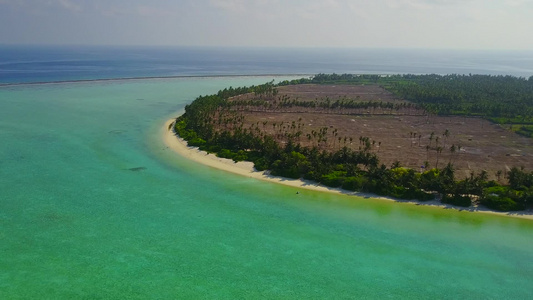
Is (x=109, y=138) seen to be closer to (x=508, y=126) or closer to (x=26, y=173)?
(x=26, y=173)

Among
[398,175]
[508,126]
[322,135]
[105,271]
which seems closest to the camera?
[105,271]

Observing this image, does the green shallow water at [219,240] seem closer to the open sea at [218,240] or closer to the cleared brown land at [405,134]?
the open sea at [218,240]

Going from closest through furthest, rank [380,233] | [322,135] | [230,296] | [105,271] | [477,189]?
[230,296]
[105,271]
[380,233]
[477,189]
[322,135]

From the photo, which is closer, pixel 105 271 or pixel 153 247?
pixel 105 271

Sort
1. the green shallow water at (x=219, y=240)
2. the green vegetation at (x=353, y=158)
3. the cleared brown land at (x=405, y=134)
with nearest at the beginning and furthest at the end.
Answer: the green shallow water at (x=219, y=240), the green vegetation at (x=353, y=158), the cleared brown land at (x=405, y=134)

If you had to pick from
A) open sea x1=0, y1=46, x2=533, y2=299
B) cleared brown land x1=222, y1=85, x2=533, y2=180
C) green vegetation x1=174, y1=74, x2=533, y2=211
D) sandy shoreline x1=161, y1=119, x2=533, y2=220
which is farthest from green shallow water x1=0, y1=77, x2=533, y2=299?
cleared brown land x1=222, y1=85, x2=533, y2=180

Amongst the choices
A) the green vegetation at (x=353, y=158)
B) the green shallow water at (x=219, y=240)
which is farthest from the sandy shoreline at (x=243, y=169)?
the green shallow water at (x=219, y=240)

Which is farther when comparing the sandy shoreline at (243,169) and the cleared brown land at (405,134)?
the cleared brown land at (405,134)

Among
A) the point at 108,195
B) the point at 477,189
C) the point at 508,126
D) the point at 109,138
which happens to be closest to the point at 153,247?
the point at 108,195

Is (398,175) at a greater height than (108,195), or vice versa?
(398,175)
